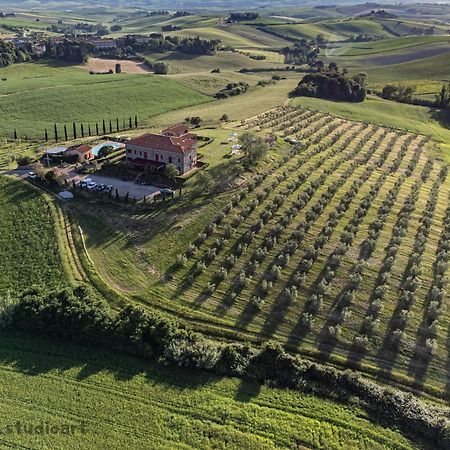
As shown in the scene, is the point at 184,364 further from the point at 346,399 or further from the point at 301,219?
the point at 301,219

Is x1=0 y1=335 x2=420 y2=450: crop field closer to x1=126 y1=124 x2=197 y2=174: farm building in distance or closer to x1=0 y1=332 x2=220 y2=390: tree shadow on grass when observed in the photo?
x1=0 y1=332 x2=220 y2=390: tree shadow on grass

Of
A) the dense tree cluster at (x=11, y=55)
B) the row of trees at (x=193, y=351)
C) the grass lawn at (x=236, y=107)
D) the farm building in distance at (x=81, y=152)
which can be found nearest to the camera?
the row of trees at (x=193, y=351)

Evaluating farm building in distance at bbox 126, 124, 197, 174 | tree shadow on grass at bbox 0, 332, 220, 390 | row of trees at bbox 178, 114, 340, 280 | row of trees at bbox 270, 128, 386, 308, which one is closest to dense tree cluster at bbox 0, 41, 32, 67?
farm building in distance at bbox 126, 124, 197, 174

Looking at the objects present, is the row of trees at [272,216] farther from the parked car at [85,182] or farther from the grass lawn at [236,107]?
the grass lawn at [236,107]

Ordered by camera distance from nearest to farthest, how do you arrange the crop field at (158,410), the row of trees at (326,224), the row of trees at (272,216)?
the crop field at (158,410)
the row of trees at (326,224)
the row of trees at (272,216)

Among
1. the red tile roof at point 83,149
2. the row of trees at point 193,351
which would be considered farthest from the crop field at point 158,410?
the red tile roof at point 83,149

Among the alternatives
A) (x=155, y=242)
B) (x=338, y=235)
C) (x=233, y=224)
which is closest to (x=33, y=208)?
(x=155, y=242)
